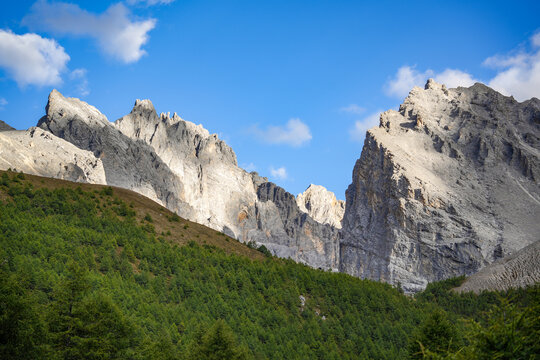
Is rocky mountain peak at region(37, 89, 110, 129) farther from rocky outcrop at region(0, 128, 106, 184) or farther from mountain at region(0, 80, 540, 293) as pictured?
rocky outcrop at region(0, 128, 106, 184)

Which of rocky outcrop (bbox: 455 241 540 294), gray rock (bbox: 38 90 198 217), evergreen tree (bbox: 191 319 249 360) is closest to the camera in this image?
evergreen tree (bbox: 191 319 249 360)

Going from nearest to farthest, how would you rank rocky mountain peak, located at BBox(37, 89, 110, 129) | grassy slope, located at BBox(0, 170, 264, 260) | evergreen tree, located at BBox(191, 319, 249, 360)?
evergreen tree, located at BBox(191, 319, 249, 360) < grassy slope, located at BBox(0, 170, 264, 260) < rocky mountain peak, located at BBox(37, 89, 110, 129)

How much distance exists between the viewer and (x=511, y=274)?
316 feet

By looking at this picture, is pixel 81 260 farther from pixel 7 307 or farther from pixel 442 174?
pixel 442 174

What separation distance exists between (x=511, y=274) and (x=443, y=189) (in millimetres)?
51089

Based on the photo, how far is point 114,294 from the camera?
42.5 m

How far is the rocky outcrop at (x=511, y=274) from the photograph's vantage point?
93.6 meters

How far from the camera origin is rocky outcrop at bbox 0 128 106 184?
12488 centimetres

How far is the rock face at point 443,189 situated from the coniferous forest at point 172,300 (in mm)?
51988

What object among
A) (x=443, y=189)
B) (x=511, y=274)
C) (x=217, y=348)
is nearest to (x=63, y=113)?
(x=443, y=189)

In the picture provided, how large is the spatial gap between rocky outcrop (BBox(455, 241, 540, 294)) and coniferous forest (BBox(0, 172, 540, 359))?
12.1 m

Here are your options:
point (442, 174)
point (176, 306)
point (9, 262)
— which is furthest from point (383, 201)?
point (9, 262)

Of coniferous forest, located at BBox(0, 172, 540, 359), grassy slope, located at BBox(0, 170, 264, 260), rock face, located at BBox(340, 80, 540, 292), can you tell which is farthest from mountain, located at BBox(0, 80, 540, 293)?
grassy slope, located at BBox(0, 170, 264, 260)

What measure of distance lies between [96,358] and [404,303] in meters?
51.8
